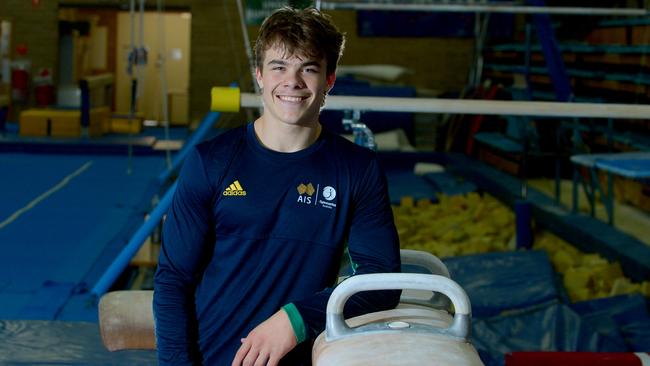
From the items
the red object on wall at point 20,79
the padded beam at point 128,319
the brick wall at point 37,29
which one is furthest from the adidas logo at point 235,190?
the brick wall at point 37,29

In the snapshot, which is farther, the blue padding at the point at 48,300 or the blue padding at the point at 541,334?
the blue padding at the point at 48,300

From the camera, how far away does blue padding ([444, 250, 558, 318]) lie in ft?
14.8

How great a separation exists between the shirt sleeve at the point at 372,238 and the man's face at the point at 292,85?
168 millimetres

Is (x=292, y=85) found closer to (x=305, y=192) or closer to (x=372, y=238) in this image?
(x=305, y=192)

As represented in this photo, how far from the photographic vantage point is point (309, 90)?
66.8 inches

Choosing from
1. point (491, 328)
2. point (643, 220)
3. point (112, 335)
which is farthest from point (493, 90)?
point (112, 335)

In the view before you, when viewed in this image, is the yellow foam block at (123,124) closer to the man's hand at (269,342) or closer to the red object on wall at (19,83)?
the red object on wall at (19,83)

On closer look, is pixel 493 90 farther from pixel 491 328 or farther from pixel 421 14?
pixel 491 328

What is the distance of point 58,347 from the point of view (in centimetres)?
323

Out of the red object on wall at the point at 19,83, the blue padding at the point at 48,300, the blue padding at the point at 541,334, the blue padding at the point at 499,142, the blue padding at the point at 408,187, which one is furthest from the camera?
the red object on wall at the point at 19,83

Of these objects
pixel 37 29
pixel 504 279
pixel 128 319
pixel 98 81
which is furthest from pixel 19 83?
pixel 128 319

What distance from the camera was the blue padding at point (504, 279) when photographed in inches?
177

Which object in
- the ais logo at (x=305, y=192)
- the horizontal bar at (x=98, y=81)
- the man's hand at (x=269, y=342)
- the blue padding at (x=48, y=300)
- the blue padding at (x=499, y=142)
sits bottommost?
the blue padding at (x=48, y=300)

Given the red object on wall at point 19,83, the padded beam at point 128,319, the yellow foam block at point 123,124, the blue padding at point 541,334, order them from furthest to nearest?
the red object on wall at point 19,83 → the yellow foam block at point 123,124 → the blue padding at point 541,334 → the padded beam at point 128,319
